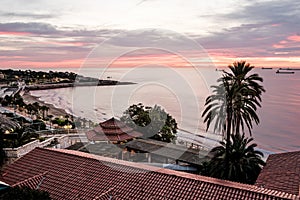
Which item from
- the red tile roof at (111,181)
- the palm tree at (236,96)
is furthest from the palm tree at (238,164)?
the red tile roof at (111,181)

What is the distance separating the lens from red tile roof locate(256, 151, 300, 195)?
1473cm

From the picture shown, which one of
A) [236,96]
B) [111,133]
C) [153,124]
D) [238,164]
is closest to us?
[238,164]

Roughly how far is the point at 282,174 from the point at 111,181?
8162 millimetres

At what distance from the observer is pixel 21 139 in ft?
69.4

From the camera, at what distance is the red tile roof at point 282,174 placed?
1473cm

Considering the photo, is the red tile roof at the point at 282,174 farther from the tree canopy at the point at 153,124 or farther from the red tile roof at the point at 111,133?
the tree canopy at the point at 153,124

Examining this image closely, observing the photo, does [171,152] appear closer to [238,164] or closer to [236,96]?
[236,96]

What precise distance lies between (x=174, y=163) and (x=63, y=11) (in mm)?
15145

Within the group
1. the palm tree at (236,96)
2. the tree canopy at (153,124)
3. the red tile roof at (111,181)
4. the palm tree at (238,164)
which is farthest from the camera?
the tree canopy at (153,124)

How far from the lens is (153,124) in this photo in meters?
34.5

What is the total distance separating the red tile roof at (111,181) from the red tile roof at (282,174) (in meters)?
1.42

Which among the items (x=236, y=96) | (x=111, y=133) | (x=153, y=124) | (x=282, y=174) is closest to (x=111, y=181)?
(x=282, y=174)

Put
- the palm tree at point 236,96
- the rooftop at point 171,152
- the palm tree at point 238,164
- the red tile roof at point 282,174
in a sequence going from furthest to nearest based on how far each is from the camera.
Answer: the rooftop at point 171,152
the palm tree at point 236,96
the palm tree at point 238,164
the red tile roof at point 282,174

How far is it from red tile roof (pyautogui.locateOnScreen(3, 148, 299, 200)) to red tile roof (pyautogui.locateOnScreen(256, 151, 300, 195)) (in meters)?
1.42
